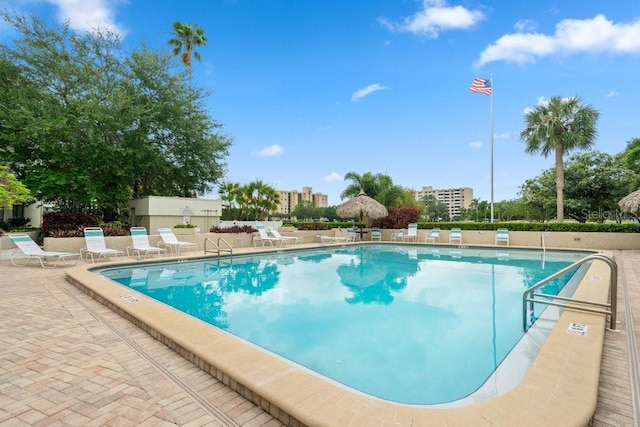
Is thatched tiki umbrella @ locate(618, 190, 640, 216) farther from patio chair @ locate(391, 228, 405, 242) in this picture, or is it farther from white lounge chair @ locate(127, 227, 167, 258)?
white lounge chair @ locate(127, 227, 167, 258)

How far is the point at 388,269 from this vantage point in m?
10.2

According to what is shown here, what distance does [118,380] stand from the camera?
8.92 ft

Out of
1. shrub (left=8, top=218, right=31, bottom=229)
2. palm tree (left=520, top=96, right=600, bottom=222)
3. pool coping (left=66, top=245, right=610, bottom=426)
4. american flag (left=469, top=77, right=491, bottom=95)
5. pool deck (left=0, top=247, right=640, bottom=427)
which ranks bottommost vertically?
pool deck (left=0, top=247, right=640, bottom=427)

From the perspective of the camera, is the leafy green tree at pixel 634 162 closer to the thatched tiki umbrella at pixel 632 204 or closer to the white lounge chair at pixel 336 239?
the thatched tiki umbrella at pixel 632 204

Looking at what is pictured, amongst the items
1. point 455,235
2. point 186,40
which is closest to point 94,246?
point 455,235

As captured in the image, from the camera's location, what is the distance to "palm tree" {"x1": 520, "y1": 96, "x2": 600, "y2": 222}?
669 inches

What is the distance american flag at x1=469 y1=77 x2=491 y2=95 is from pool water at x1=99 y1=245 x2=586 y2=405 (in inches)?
448

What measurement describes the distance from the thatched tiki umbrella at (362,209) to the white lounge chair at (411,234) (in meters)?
1.74

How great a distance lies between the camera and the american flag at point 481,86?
1917cm

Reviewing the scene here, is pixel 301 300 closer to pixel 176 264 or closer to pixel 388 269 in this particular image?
pixel 388 269

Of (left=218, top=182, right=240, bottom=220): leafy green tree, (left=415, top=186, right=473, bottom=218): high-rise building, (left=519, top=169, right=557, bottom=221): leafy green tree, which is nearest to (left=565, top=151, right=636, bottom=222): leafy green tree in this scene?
(left=519, top=169, right=557, bottom=221): leafy green tree

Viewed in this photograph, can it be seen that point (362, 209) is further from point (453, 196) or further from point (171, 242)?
point (453, 196)

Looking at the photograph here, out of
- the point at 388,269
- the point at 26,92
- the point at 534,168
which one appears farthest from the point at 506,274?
the point at 534,168

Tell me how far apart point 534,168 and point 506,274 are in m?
26.3
